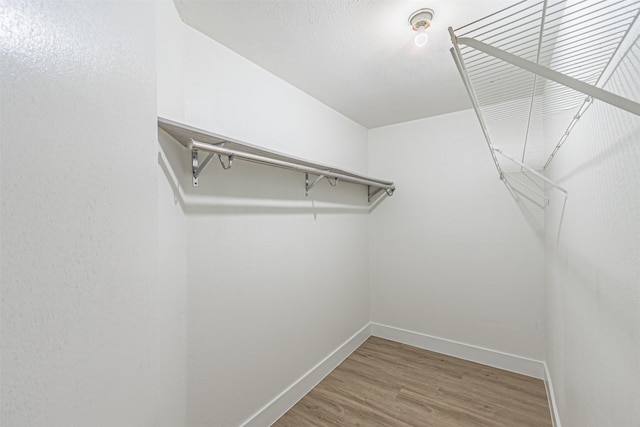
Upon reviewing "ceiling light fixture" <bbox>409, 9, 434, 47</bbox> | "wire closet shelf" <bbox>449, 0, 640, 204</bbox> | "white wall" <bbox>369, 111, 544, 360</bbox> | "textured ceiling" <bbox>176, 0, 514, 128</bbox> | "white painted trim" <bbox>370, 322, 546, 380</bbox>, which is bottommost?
"white painted trim" <bbox>370, 322, 546, 380</bbox>

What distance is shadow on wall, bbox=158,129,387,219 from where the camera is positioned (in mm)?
1179

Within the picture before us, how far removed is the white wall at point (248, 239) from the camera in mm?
1266

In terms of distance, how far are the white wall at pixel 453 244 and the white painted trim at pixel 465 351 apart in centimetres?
5

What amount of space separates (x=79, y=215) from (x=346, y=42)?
1.44 meters

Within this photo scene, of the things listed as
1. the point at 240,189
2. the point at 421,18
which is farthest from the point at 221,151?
the point at 421,18

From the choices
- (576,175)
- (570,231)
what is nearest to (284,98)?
(576,175)

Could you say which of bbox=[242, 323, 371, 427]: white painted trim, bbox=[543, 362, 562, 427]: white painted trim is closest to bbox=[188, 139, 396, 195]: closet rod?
bbox=[242, 323, 371, 427]: white painted trim

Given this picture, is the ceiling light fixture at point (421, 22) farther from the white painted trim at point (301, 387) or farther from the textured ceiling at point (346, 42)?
the white painted trim at point (301, 387)

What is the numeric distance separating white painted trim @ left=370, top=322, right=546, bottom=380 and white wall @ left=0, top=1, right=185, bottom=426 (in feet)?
7.56

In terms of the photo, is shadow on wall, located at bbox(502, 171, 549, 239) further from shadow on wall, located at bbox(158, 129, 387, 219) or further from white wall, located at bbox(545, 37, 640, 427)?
shadow on wall, located at bbox(158, 129, 387, 219)

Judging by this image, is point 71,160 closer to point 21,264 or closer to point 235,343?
point 21,264

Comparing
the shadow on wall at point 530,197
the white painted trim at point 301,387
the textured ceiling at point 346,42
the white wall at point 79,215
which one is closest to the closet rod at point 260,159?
the white wall at point 79,215

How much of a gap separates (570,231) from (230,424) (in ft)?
6.36

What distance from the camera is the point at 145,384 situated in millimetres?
782
